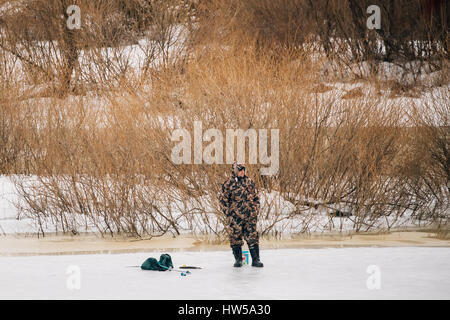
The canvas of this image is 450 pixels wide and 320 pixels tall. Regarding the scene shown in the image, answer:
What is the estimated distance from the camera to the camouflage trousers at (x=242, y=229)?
9781mm

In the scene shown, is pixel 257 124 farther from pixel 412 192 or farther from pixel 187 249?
pixel 412 192

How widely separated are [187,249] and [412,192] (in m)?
6.12

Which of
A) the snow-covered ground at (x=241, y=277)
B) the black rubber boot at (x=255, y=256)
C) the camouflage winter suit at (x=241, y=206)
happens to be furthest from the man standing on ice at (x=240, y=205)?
the snow-covered ground at (x=241, y=277)

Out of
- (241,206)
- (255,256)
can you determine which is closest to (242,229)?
(241,206)

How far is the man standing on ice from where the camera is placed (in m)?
9.79

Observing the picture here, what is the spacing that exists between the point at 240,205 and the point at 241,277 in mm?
908

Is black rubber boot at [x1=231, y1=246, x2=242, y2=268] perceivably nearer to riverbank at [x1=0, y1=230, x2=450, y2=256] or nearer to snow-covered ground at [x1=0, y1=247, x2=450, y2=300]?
snow-covered ground at [x1=0, y1=247, x2=450, y2=300]

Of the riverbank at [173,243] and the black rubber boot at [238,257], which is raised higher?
the black rubber boot at [238,257]

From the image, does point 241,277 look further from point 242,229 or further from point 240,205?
point 240,205

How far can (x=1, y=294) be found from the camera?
340 inches

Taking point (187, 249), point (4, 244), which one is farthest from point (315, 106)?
point (4, 244)

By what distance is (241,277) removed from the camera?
955 cm

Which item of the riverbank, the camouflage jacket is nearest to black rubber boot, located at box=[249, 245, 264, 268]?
the camouflage jacket

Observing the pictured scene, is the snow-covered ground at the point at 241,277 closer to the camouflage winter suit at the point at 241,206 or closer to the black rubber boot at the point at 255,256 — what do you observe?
the black rubber boot at the point at 255,256
